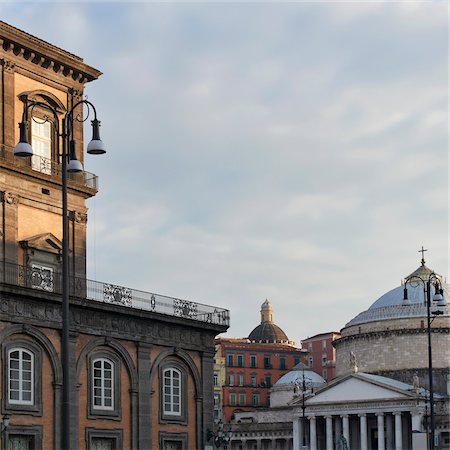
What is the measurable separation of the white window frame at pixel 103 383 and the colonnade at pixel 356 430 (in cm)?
6316

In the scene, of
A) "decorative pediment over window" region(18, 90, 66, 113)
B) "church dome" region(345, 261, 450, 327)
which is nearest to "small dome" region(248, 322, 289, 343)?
"church dome" region(345, 261, 450, 327)

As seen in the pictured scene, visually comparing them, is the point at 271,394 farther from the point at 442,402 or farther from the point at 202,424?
the point at 202,424

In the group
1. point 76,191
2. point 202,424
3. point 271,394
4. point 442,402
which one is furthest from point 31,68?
point 271,394

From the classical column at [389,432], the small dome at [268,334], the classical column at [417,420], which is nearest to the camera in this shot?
the classical column at [417,420]

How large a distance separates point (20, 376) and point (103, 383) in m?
4.45

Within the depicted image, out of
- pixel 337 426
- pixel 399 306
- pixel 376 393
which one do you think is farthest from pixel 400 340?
pixel 337 426

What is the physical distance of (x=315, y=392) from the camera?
365 feet

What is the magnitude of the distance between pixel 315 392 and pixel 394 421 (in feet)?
32.6

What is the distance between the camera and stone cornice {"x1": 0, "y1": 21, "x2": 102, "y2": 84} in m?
41.8

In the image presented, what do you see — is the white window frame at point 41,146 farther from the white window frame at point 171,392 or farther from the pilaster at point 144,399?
the white window frame at point 171,392

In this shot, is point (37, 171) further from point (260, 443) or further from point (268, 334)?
point (268, 334)

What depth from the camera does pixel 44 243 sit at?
1660 inches

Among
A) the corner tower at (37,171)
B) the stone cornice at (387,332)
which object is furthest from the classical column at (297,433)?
the corner tower at (37,171)

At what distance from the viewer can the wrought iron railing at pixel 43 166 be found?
135ft
